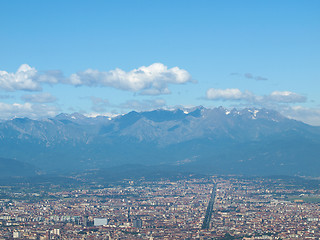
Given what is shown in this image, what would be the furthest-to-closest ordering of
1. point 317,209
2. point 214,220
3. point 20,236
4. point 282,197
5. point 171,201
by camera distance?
point 282,197 < point 171,201 < point 317,209 < point 214,220 < point 20,236

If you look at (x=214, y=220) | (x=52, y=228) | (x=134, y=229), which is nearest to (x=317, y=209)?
(x=214, y=220)

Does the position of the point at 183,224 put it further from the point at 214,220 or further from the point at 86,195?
the point at 86,195

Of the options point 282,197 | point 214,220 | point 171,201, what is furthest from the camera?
point 282,197

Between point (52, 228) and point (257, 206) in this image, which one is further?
point (257, 206)

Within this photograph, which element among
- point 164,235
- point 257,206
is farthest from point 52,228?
point 257,206

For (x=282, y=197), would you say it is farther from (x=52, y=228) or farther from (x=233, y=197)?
(x=52, y=228)

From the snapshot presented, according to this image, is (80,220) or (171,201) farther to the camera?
(171,201)
